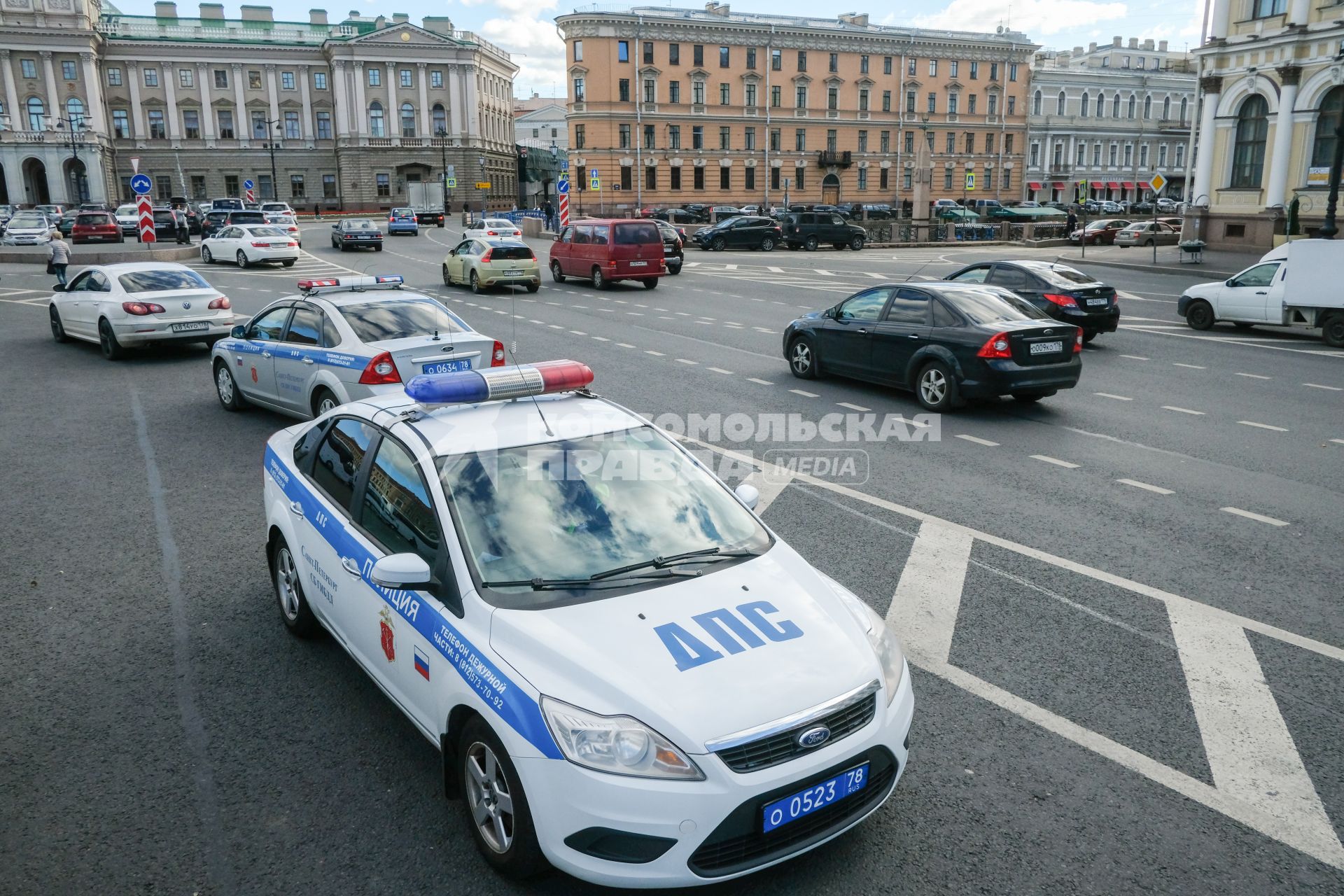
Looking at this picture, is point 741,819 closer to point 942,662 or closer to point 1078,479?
point 942,662

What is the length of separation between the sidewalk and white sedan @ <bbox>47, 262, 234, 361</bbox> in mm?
29471

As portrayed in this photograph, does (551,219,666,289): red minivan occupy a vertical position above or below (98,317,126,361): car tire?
above

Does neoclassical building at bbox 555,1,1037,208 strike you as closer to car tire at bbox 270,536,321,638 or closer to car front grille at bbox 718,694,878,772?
car tire at bbox 270,536,321,638

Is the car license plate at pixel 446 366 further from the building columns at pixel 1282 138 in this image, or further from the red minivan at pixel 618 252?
the building columns at pixel 1282 138

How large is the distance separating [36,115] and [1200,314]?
97.7 meters

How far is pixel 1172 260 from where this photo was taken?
38.8m

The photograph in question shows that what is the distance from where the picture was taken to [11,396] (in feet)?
43.0

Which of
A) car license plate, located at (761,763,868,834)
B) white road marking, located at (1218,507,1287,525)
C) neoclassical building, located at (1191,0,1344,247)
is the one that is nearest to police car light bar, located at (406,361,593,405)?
car license plate, located at (761,763,868,834)

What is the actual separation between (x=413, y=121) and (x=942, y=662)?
326ft

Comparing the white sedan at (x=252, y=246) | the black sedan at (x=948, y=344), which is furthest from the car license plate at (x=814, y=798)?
the white sedan at (x=252, y=246)

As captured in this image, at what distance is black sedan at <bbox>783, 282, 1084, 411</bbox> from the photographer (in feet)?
37.1

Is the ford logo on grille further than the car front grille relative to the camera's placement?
Yes

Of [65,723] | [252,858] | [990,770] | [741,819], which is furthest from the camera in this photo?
[65,723]

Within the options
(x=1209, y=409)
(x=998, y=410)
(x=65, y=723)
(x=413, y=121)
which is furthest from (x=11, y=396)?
(x=413, y=121)
